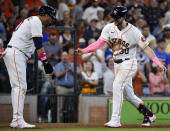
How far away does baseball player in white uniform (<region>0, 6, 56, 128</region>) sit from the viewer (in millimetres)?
9203

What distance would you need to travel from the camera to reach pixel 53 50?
13.0 metres

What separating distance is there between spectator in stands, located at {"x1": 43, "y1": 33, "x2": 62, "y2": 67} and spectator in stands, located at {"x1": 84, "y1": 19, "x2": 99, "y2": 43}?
8.97 ft

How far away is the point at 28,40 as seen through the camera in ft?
31.1

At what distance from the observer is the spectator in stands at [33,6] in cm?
1578

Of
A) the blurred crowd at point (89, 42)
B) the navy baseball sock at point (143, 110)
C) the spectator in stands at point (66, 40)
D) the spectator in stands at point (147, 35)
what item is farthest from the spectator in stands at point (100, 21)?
the navy baseball sock at point (143, 110)

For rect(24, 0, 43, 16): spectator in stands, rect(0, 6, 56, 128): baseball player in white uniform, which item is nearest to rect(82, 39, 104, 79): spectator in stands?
rect(24, 0, 43, 16): spectator in stands

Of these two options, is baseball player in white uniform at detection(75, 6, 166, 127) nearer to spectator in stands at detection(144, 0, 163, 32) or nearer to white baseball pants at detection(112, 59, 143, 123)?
white baseball pants at detection(112, 59, 143, 123)

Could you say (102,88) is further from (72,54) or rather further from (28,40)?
(28,40)

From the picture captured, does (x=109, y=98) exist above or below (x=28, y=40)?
below

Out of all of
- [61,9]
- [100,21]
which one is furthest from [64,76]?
[61,9]

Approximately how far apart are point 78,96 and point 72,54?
3.74 ft

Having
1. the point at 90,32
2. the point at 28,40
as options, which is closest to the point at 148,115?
the point at 28,40

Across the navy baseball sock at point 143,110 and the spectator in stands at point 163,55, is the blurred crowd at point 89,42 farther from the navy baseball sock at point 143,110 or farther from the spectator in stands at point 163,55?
the navy baseball sock at point 143,110

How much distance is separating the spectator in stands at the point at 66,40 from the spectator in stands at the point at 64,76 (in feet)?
0.81
